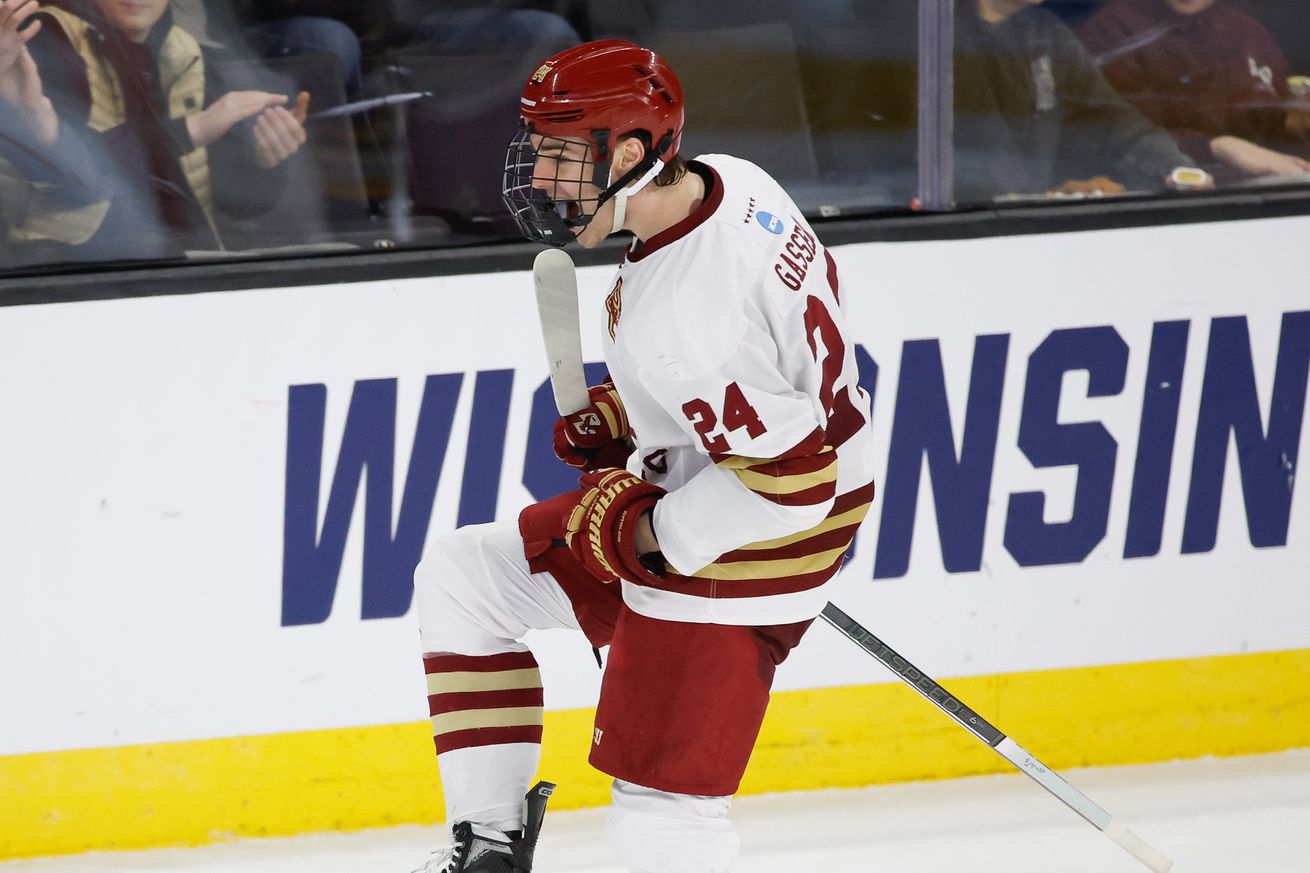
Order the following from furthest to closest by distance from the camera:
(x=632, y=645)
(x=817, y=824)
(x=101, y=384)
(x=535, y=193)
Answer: (x=817, y=824)
(x=101, y=384)
(x=632, y=645)
(x=535, y=193)

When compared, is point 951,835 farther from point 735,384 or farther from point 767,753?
point 735,384

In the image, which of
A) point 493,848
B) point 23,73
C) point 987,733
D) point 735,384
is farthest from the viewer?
point 23,73

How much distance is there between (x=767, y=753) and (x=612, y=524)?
113 centimetres

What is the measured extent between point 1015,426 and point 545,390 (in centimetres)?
81

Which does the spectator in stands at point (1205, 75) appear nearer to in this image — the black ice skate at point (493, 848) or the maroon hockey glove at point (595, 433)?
the maroon hockey glove at point (595, 433)

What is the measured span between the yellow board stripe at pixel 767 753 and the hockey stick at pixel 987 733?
51cm

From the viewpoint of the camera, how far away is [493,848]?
1.82 meters

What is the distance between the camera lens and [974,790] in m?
2.70

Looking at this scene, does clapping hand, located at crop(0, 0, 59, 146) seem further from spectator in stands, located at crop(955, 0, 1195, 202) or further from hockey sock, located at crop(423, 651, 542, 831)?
spectator in stands, located at crop(955, 0, 1195, 202)

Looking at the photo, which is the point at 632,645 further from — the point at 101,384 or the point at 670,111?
the point at 101,384

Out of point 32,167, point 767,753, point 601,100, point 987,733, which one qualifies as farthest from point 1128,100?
point 32,167

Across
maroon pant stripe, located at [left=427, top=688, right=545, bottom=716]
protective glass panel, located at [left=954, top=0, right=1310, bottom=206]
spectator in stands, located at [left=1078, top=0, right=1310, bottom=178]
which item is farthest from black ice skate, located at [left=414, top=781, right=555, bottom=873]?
spectator in stands, located at [left=1078, top=0, right=1310, bottom=178]

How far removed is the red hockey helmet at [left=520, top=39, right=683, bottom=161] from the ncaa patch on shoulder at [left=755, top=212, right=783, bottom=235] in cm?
12

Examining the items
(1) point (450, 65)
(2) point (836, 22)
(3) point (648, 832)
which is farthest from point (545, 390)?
(3) point (648, 832)
